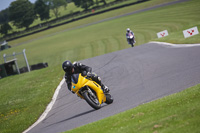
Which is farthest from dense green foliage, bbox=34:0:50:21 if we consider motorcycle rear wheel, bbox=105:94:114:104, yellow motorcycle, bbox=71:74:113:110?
yellow motorcycle, bbox=71:74:113:110

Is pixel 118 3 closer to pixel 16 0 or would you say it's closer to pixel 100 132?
pixel 16 0

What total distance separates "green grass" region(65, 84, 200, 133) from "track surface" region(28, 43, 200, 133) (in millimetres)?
1421

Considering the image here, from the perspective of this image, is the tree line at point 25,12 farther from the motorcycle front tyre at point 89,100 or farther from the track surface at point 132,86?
the motorcycle front tyre at point 89,100

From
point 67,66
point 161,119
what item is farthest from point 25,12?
point 161,119

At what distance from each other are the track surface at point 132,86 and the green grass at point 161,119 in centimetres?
142

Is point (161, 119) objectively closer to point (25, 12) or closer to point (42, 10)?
point (25, 12)

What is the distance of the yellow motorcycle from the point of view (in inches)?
345

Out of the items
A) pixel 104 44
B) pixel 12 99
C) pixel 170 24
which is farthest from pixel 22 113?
pixel 170 24

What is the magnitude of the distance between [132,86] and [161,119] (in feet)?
19.0

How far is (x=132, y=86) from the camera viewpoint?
11.6 metres

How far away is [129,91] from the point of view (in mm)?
10883

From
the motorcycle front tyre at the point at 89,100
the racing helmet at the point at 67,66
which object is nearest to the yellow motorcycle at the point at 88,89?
the motorcycle front tyre at the point at 89,100

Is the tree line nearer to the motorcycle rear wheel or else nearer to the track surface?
the track surface

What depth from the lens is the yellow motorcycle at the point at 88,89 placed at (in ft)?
28.8
